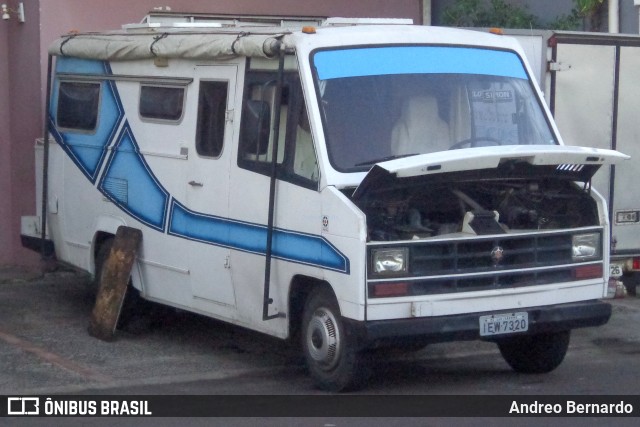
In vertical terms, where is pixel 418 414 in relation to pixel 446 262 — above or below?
below

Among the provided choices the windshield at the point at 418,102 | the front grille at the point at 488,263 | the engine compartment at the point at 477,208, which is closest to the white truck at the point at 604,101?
the windshield at the point at 418,102

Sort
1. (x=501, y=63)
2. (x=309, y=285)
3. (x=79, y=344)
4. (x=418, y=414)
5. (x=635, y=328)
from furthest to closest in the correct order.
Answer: (x=635, y=328)
(x=79, y=344)
(x=501, y=63)
(x=309, y=285)
(x=418, y=414)

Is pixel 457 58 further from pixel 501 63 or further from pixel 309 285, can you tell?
pixel 309 285

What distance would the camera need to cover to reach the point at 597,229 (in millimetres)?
8539

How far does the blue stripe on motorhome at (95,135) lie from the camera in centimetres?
1056

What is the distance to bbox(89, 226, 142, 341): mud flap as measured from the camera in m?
10.1

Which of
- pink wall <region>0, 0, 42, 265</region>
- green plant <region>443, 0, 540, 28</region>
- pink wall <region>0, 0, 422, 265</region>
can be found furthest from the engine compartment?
green plant <region>443, 0, 540, 28</region>

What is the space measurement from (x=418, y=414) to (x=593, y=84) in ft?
16.3

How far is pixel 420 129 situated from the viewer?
8.53 meters

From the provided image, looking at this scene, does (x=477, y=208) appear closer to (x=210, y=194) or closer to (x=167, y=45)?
(x=210, y=194)

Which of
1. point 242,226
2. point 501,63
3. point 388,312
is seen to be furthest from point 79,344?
point 501,63

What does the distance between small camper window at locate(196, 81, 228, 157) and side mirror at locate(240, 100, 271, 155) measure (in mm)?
348

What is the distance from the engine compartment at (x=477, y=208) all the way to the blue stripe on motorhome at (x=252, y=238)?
0.35 metres

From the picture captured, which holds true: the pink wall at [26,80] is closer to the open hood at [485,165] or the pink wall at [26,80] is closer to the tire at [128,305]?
the tire at [128,305]
